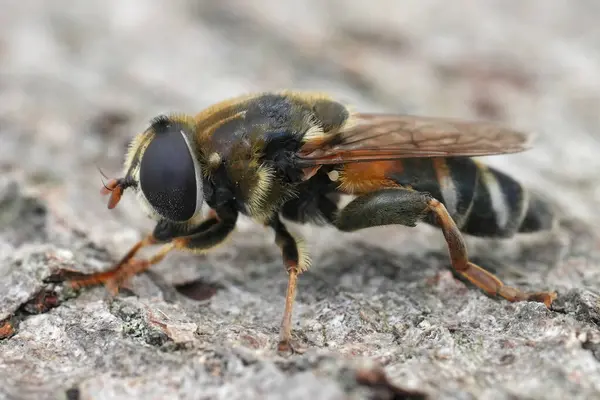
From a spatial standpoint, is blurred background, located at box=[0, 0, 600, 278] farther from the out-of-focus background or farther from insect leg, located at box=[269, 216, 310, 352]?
insect leg, located at box=[269, 216, 310, 352]

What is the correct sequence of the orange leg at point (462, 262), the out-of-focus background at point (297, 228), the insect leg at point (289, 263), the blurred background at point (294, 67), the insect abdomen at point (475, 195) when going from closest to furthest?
the out-of-focus background at point (297, 228)
the insect leg at point (289, 263)
the orange leg at point (462, 262)
the insect abdomen at point (475, 195)
the blurred background at point (294, 67)

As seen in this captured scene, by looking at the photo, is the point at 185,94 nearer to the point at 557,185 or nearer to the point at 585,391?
the point at 557,185

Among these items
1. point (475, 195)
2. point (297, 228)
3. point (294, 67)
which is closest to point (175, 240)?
point (297, 228)

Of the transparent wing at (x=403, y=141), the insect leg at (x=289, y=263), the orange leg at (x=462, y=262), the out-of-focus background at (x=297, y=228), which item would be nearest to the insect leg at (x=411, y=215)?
the orange leg at (x=462, y=262)

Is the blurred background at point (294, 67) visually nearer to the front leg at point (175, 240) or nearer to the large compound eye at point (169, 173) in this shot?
the front leg at point (175, 240)

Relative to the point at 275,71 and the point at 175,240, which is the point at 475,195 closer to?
the point at 175,240

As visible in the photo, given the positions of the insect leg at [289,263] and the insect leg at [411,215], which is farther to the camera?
the insect leg at [411,215]

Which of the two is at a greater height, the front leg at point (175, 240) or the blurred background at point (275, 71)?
the blurred background at point (275, 71)
